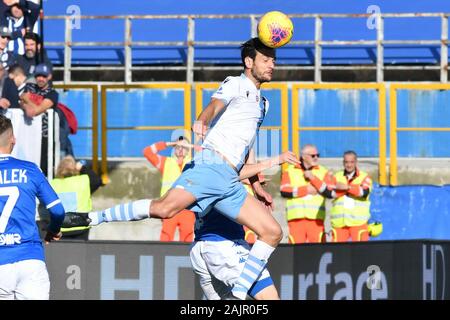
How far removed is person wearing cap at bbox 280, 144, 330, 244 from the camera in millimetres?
15523

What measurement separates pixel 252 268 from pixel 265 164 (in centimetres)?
86

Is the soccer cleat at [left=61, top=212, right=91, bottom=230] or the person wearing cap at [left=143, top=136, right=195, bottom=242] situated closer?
the soccer cleat at [left=61, top=212, right=91, bottom=230]

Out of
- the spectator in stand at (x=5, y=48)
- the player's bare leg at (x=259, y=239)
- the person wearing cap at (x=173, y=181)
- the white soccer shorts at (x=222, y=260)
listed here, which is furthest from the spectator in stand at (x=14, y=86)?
the player's bare leg at (x=259, y=239)

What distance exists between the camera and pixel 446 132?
1844 centimetres

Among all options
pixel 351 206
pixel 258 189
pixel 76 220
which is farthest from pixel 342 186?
pixel 76 220

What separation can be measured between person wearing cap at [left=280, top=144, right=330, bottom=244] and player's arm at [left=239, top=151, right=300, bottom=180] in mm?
5854

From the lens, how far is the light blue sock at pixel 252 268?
923cm

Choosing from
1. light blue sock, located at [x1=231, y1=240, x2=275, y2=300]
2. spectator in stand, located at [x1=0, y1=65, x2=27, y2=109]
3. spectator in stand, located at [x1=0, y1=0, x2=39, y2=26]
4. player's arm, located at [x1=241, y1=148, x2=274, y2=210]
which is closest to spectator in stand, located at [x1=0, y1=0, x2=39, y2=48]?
spectator in stand, located at [x1=0, y1=0, x2=39, y2=26]

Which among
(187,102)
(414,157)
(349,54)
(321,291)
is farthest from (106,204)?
(349,54)

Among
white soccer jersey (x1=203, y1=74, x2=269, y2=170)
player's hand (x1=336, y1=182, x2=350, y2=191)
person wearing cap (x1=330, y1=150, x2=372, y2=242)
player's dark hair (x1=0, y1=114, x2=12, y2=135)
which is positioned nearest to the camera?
player's dark hair (x1=0, y1=114, x2=12, y2=135)

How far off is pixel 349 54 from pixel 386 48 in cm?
76

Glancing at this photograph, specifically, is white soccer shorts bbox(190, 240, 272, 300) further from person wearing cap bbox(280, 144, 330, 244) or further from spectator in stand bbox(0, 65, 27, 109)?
spectator in stand bbox(0, 65, 27, 109)

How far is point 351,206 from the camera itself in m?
15.9

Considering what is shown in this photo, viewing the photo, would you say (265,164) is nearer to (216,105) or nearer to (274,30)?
(216,105)
